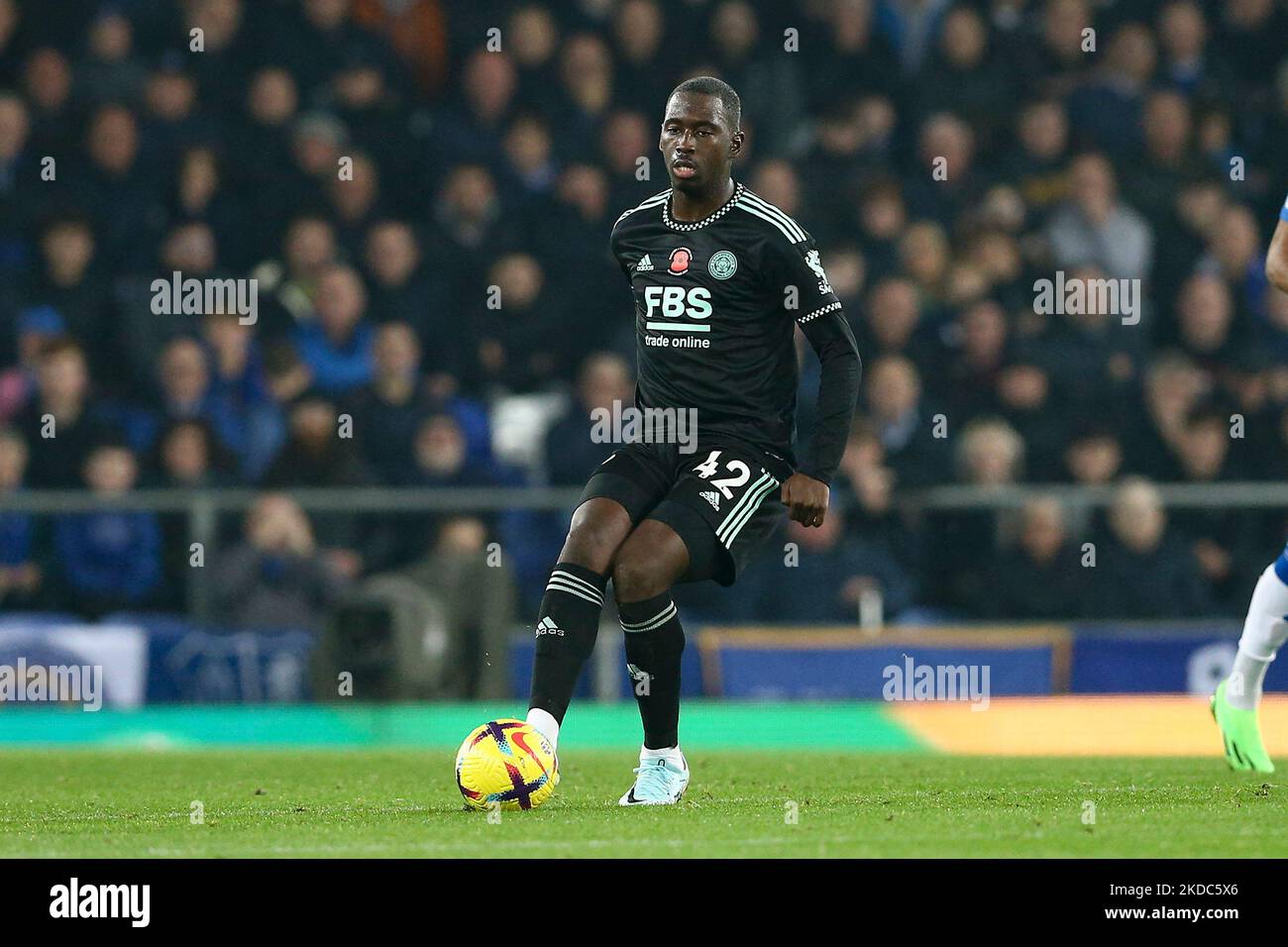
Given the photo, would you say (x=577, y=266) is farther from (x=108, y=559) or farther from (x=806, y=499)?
(x=806, y=499)

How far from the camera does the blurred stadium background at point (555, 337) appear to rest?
11.5 m

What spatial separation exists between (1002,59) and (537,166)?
3.28m

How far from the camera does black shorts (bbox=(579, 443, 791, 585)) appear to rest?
6750 mm

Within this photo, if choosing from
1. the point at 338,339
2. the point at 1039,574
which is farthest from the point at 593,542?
the point at 338,339

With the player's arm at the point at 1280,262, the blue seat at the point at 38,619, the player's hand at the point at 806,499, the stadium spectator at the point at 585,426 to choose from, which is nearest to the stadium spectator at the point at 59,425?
the blue seat at the point at 38,619

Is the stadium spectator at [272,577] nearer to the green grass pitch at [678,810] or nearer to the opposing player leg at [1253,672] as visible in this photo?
the green grass pitch at [678,810]

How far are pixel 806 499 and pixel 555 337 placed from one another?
6.44 m

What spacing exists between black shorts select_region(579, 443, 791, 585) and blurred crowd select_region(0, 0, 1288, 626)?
4.68 meters

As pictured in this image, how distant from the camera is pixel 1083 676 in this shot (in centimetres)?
1155

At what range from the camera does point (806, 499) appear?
6730mm

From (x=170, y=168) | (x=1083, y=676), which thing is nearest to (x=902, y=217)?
(x=1083, y=676)

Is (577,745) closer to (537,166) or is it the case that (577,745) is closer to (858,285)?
(858,285)

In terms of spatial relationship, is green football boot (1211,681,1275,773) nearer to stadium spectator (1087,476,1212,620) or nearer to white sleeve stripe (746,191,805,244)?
white sleeve stripe (746,191,805,244)

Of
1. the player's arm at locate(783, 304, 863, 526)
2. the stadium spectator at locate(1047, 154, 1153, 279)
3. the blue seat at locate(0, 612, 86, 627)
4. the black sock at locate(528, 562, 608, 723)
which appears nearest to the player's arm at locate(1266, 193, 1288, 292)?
the player's arm at locate(783, 304, 863, 526)
